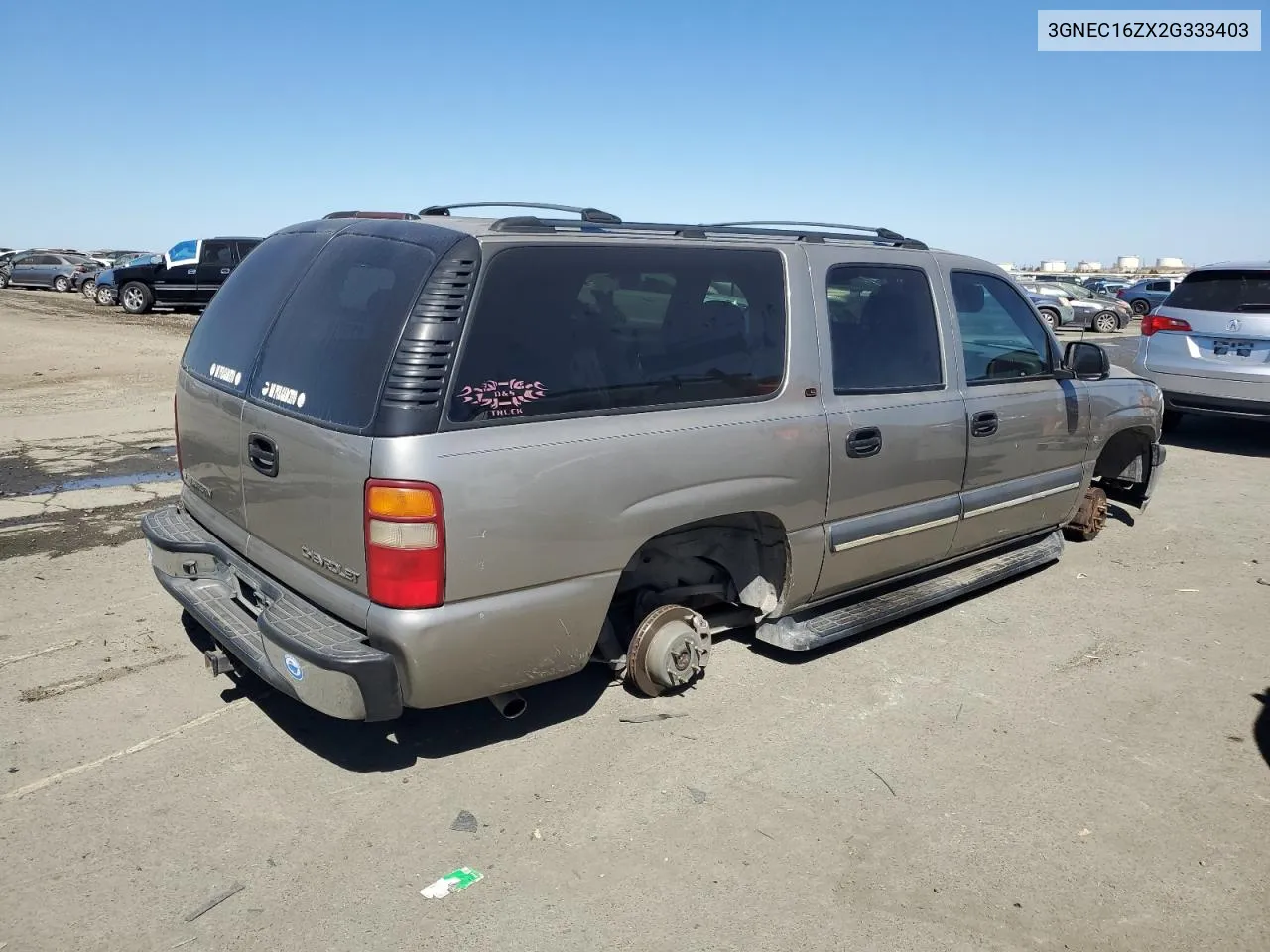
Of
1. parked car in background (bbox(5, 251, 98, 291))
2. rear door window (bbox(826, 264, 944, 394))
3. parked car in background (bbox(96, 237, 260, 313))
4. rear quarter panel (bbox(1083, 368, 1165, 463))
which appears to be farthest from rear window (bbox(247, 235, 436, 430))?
parked car in background (bbox(5, 251, 98, 291))

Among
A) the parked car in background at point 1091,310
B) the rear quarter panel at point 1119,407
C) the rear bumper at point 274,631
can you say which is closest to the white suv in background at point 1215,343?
the rear quarter panel at point 1119,407

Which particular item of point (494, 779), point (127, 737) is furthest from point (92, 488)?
point (494, 779)

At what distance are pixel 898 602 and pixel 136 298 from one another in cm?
2297

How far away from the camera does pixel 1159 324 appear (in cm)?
996

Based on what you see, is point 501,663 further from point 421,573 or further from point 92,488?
point 92,488

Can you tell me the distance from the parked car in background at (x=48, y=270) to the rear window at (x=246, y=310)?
111ft

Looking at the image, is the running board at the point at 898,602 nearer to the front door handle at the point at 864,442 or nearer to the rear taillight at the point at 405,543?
the front door handle at the point at 864,442

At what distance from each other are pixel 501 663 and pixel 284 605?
801mm

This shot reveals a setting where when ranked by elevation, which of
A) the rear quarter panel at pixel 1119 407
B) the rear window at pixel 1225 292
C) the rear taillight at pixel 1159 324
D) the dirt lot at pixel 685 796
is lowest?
the dirt lot at pixel 685 796

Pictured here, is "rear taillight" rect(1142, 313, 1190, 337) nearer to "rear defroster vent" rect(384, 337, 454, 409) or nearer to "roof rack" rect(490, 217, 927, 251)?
"roof rack" rect(490, 217, 927, 251)

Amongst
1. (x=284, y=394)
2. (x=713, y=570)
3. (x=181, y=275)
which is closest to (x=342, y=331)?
(x=284, y=394)

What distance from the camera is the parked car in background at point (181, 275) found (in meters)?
22.5

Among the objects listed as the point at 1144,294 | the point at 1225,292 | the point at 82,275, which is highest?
the point at 82,275

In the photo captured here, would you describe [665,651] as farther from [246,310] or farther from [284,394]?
[246,310]
